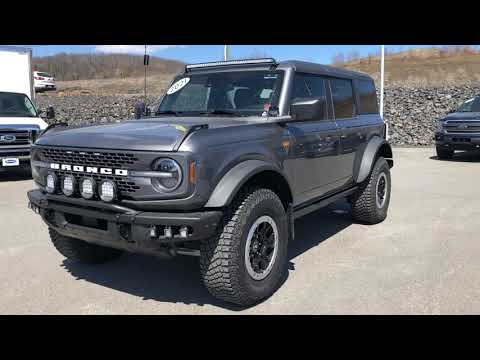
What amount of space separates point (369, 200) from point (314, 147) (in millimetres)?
1799

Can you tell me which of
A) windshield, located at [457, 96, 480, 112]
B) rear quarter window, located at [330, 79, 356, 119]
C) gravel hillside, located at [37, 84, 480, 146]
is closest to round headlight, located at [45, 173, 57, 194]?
rear quarter window, located at [330, 79, 356, 119]

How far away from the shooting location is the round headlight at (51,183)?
375 cm

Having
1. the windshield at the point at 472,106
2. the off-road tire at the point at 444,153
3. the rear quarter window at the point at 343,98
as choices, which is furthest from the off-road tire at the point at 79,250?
the windshield at the point at 472,106

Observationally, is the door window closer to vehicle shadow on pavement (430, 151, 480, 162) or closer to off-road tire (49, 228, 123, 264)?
off-road tire (49, 228, 123, 264)

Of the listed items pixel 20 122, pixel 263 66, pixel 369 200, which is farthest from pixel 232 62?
pixel 20 122

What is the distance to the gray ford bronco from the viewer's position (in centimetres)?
322

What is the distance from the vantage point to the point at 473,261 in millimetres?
4750

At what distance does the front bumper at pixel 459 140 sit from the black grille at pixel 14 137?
11.1 m

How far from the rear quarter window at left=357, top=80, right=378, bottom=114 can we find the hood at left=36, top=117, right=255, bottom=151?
2637 millimetres

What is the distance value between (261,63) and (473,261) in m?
2.99

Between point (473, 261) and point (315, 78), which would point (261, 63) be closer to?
point (315, 78)

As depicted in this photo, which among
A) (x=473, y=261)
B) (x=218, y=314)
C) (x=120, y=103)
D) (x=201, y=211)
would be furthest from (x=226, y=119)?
(x=120, y=103)

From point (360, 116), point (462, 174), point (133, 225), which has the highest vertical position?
point (360, 116)

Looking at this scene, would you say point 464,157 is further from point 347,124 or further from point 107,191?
point 107,191
